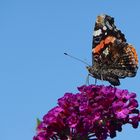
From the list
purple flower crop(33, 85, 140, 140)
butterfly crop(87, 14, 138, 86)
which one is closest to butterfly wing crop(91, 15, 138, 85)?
butterfly crop(87, 14, 138, 86)

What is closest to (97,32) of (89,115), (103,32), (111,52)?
(103,32)

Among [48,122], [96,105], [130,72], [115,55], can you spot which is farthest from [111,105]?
[115,55]

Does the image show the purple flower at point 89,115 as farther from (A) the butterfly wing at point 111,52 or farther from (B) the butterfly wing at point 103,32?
(B) the butterfly wing at point 103,32

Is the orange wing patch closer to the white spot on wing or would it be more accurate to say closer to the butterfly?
the butterfly

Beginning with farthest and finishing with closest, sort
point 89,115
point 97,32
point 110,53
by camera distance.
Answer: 1. point 97,32
2. point 110,53
3. point 89,115

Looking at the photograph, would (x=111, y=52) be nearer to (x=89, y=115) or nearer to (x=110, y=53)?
(x=110, y=53)

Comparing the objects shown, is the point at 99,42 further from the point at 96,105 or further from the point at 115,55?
the point at 96,105

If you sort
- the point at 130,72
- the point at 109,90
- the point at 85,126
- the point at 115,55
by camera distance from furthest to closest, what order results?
the point at 115,55 < the point at 130,72 < the point at 109,90 < the point at 85,126
